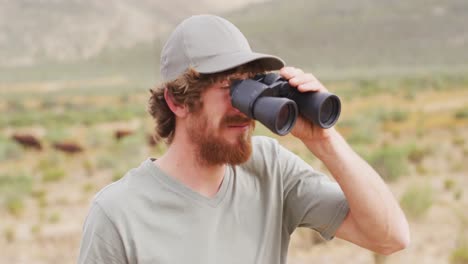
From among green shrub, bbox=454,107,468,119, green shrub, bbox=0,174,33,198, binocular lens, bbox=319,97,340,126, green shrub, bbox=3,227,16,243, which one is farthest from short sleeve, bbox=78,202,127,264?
green shrub, bbox=454,107,468,119

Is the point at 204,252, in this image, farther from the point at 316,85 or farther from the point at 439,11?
the point at 439,11

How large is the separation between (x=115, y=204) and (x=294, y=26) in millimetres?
69203

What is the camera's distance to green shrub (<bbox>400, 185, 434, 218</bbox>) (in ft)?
29.8

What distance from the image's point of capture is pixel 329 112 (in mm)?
2334

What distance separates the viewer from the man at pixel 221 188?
7.16 ft

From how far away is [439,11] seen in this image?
2685 inches

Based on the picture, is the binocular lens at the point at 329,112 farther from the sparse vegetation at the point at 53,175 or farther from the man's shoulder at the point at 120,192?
the sparse vegetation at the point at 53,175

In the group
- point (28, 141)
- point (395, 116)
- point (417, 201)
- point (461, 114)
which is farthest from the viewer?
point (395, 116)

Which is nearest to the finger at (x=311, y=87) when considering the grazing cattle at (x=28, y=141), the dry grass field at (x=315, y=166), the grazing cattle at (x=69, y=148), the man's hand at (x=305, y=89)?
the man's hand at (x=305, y=89)

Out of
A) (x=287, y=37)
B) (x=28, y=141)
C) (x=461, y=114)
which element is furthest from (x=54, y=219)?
(x=287, y=37)

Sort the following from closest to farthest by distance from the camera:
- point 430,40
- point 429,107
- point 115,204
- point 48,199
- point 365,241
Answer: point 115,204, point 365,241, point 48,199, point 429,107, point 430,40

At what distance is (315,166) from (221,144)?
11.0 meters

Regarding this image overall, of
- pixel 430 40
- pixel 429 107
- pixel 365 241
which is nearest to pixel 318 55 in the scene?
pixel 430 40

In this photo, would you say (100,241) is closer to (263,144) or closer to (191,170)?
(191,170)
